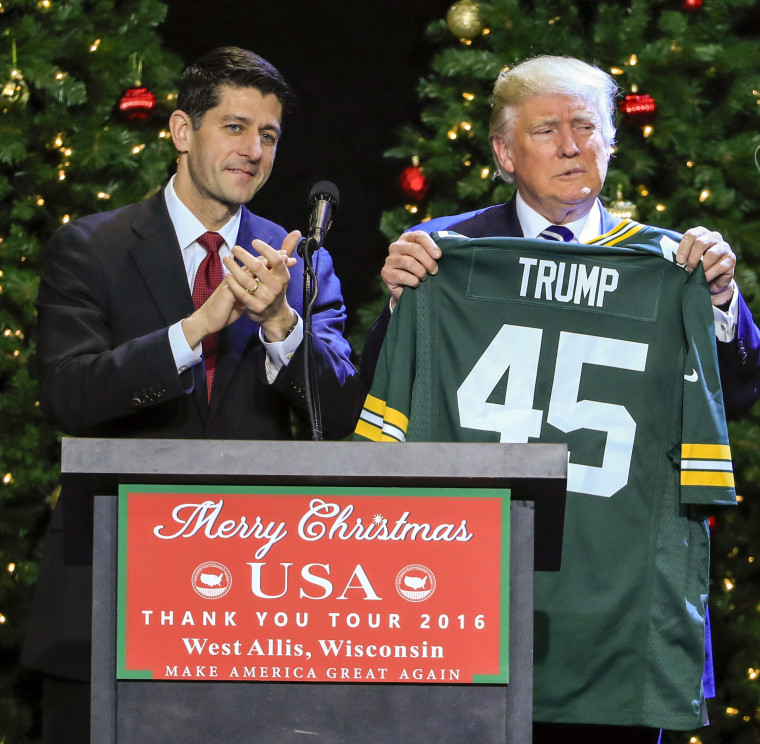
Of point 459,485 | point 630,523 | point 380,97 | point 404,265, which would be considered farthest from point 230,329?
point 380,97

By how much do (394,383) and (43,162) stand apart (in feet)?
6.86

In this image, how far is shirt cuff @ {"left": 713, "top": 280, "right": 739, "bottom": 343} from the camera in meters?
2.16

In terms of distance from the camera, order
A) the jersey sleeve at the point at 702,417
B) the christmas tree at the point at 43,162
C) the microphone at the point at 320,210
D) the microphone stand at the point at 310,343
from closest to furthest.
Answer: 1. the microphone stand at the point at 310,343
2. the microphone at the point at 320,210
3. the jersey sleeve at the point at 702,417
4. the christmas tree at the point at 43,162

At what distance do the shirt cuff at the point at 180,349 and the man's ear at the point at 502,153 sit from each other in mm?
831

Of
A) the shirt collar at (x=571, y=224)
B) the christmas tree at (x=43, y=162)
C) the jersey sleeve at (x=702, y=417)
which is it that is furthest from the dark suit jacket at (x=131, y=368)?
the christmas tree at (x=43, y=162)

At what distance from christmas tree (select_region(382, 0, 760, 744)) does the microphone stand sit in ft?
6.67

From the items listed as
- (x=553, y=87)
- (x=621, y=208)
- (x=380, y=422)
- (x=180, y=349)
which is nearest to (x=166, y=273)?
(x=180, y=349)

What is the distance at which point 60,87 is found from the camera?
3.59 m

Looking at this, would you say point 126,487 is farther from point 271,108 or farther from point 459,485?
point 271,108

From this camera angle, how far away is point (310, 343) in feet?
5.72

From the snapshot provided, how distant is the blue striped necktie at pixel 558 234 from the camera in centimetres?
236

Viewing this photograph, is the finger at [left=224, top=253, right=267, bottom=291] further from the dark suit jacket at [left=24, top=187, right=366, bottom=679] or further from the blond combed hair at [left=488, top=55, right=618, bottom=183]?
the blond combed hair at [left=488, top=55, right=618, bottom=183]

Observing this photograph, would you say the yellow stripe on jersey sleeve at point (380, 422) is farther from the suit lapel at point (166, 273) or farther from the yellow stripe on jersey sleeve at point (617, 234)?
the yellow stripe on jersey sleeve at point (617, 234)

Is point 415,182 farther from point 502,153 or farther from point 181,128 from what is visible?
point 181,128
